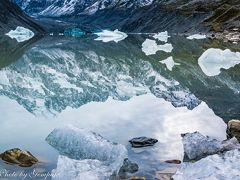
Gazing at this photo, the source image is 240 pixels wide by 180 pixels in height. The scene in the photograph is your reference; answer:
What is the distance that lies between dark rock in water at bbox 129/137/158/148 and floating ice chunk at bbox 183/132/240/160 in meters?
1.86

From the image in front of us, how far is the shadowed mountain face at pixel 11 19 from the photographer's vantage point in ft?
512

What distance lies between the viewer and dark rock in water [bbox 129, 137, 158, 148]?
16.7 metres

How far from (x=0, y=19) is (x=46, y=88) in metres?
130

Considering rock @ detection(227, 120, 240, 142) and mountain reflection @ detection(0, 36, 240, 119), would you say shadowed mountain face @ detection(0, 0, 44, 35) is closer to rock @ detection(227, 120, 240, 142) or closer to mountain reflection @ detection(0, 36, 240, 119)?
mountain reflection @ detection(0, 36, 240, 119)

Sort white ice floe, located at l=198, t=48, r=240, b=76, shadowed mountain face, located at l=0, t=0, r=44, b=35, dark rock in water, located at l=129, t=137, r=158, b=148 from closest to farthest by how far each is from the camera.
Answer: dark rock in water, located at l=129, t=137, r=158, b=148 < white ice floe, located at l=198, t=48, r=240, b=76 < shadowed mountain face, located at l=0, t=0, r=44, b=35

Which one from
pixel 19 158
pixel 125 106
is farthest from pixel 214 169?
pixel 125 106

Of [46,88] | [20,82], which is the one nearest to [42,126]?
[46,88]

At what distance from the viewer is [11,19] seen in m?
163

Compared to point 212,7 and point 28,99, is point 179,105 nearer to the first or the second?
point 28,99

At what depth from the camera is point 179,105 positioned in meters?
25.4

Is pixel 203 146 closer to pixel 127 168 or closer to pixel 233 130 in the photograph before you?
pixel 127 168

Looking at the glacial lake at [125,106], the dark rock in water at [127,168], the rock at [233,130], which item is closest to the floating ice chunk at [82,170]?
the dark rock in water at [127,168]

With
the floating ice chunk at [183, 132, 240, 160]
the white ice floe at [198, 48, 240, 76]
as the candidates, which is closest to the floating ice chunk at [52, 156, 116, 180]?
the floating ice chunk at [183, 132, 240, 160]

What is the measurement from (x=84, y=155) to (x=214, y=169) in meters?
4.57
